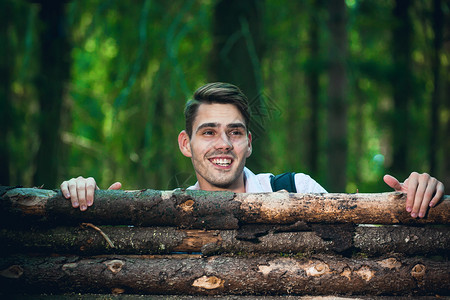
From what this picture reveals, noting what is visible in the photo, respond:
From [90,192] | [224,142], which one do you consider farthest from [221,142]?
[90,192]

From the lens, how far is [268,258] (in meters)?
2.32

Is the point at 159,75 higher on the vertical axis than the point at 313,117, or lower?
lower

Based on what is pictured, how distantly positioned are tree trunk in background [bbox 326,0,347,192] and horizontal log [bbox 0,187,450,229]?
398 cm

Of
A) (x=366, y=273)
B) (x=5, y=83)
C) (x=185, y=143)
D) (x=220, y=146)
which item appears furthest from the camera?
(x=5, y=83)

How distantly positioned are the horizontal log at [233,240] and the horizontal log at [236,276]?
0.07 m

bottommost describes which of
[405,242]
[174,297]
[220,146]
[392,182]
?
[174,297]

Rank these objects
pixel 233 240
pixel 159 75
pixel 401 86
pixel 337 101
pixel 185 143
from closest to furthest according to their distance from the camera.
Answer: pixel 233 240 → pixel 185 143 → pixel 159 75 → pixel 337 101 → pixel 401 86

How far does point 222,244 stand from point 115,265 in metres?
0.67

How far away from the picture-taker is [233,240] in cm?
234

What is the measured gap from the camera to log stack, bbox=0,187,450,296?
225 centimetres

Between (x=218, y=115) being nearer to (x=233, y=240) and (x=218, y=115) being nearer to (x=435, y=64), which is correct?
(x=233, y=240)

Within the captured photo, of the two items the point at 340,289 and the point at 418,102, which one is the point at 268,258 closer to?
the point at 340,289

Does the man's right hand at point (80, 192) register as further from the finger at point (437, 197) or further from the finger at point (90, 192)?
the finger at point (437, 197)

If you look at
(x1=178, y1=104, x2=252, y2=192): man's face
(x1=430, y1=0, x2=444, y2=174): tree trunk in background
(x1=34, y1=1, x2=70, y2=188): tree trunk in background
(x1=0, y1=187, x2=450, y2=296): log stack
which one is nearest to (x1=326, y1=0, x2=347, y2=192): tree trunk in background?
(x1=430, y1=0, x2=444, y2=174): tree trunk in background
